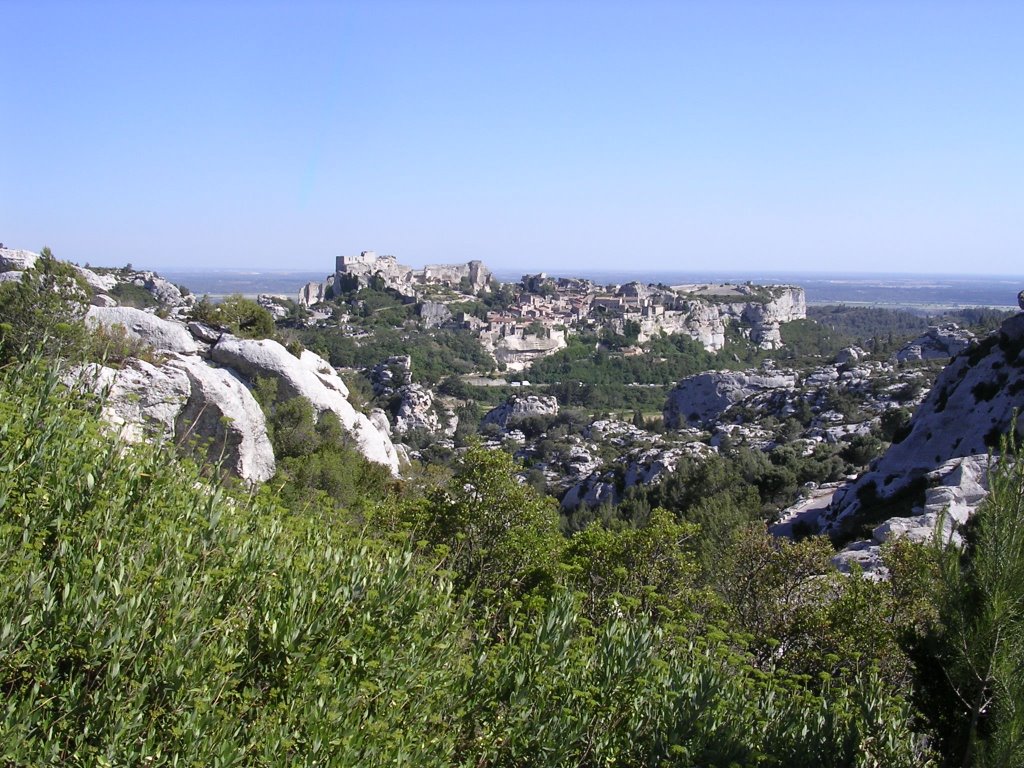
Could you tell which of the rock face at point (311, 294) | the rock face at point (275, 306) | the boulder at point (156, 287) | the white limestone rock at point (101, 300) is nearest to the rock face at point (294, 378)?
the white limestone rock at point (101, 300)

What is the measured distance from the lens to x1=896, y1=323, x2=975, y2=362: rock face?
57125mm

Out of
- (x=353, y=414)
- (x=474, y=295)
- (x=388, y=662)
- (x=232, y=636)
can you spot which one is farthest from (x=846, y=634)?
(x=474, y=295)

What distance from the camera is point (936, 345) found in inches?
2301

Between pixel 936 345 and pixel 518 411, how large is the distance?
33890 millimetres

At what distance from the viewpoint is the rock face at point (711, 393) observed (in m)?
59.6

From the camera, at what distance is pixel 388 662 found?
4.25 metres

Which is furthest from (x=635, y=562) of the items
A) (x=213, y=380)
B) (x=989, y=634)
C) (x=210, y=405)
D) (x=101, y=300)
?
(x=101, y=300)

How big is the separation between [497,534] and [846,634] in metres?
4.27

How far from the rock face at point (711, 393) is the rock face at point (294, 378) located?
129ft

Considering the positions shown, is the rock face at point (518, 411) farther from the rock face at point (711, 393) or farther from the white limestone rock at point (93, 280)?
the white limestone rock at point (93, 280)

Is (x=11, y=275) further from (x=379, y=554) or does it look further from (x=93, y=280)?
(x=379, y=554)

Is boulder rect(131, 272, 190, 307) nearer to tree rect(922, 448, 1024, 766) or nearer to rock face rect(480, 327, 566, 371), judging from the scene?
rock face rect(480, 327, 566, 371)

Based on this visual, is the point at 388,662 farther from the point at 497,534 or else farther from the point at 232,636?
the point at 497,534

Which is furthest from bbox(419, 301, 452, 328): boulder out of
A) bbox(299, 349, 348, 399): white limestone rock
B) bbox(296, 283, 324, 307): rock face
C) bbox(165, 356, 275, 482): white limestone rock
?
bbox(165, 356, 275, 482): white limestone rock
